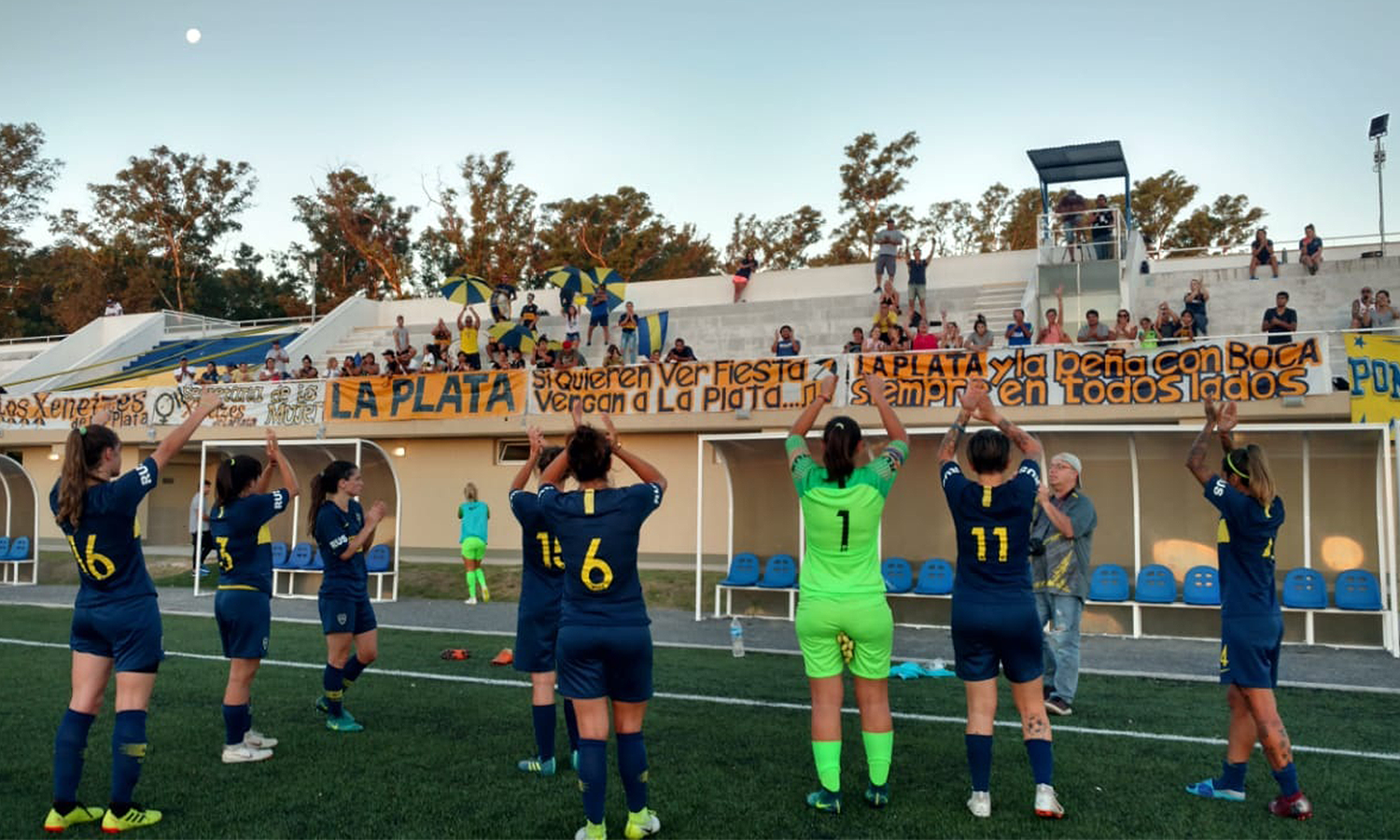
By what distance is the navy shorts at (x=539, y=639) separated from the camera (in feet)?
19.4

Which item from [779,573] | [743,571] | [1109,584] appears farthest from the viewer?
[743,571]

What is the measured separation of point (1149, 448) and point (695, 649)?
6827 millimetres

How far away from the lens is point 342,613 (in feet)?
22.7

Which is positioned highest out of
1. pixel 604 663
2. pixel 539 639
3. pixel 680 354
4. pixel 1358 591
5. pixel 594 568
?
pixel 680 354

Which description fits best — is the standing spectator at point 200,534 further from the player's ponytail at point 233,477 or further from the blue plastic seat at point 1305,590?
the blue plastic seat at point 1305,590

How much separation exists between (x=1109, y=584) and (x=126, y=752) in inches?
424

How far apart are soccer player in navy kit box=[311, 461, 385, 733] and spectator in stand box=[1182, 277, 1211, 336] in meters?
14.3

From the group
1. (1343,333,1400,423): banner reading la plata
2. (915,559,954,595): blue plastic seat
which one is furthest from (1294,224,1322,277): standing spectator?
(915,559,954,595): blue plastic seat

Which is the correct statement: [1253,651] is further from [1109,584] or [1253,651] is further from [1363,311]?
[1363,311]

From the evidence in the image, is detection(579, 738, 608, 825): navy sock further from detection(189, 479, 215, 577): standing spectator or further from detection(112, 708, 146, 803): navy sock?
detection(189, 479, 215, 577): standing spectator

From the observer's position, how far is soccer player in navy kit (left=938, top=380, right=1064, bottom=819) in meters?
4.99

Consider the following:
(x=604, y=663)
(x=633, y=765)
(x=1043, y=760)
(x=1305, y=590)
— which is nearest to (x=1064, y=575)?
(x=1043, y=760)

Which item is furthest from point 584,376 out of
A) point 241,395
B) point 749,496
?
point 241,395

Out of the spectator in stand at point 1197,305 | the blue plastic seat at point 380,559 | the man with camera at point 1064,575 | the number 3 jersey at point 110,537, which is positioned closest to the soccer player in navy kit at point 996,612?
the man with camera at point 1064,575
